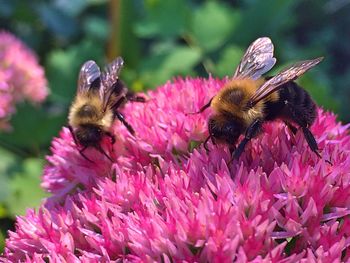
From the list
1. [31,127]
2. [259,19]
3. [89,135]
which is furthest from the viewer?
[259,19]

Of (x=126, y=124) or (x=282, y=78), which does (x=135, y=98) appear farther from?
(x=282, y=78)

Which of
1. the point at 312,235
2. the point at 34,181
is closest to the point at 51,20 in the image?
the point at 34,181

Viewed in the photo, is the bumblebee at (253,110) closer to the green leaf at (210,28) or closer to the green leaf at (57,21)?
the green leaf at (210,28)

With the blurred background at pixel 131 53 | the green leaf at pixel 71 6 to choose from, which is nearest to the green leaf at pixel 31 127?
the blurred background at pixel 131 53

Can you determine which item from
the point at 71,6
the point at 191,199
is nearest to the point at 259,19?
the point at 71,6

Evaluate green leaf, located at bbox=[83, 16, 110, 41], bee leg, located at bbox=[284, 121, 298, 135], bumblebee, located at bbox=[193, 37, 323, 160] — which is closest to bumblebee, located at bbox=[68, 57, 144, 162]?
bumblebee, located at bbox=[193, 37, 323, 160]

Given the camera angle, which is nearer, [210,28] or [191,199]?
[191,199]
